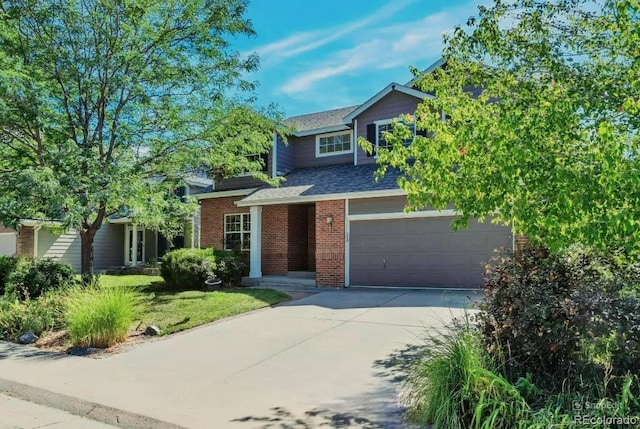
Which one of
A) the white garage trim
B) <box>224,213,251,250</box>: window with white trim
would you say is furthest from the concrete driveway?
<box>224,213,251,250</box>: window with white trim

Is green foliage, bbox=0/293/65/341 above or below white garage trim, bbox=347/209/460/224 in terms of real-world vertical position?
below

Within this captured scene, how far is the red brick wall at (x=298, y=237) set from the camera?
17.8 metres

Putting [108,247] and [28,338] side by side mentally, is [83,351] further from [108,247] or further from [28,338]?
[108,247]

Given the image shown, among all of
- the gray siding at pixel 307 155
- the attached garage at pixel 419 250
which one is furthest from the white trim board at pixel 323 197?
the gray siding at pixel 307 155

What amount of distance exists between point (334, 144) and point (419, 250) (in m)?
6.84

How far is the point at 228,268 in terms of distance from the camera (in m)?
15.8

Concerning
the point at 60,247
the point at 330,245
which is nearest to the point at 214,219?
the point at 330,245

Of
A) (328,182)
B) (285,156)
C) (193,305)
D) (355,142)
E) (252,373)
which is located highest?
(355,142)

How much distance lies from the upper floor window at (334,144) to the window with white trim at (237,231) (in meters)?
4.16

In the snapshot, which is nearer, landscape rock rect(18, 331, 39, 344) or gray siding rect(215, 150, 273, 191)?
landscape rock rect(18, 331, 39, 344)

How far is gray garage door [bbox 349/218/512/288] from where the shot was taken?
42.7ft

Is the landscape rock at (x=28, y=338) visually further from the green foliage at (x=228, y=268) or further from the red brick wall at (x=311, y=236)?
the red brick wall at (x=311, y=236)

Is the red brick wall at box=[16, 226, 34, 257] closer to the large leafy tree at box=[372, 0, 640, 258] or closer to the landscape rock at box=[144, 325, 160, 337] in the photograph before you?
the landscape rock at box=[144, 325, 160, 337]

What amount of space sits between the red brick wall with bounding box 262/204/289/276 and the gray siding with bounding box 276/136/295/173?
215 cm
